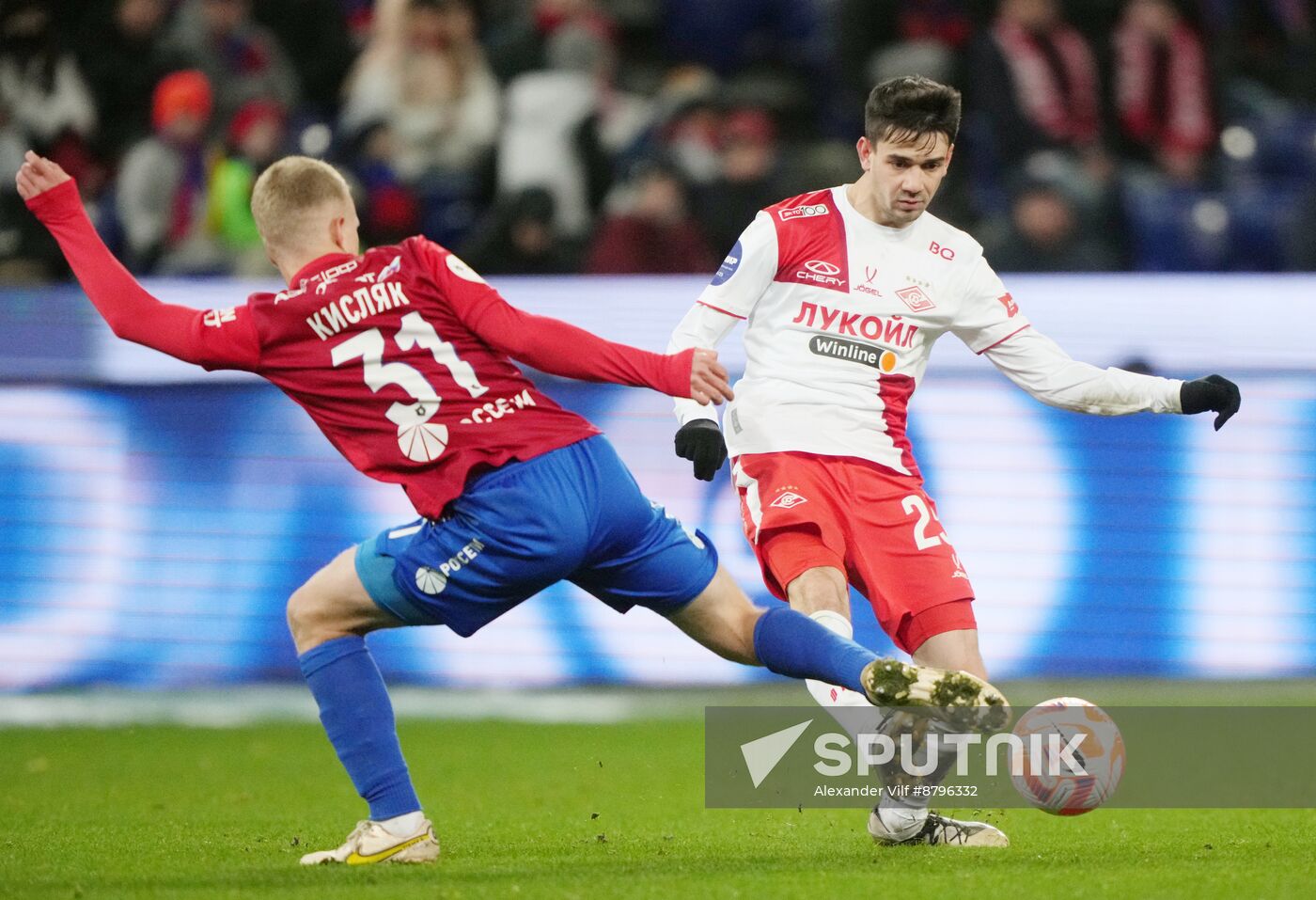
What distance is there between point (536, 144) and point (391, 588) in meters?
7.31

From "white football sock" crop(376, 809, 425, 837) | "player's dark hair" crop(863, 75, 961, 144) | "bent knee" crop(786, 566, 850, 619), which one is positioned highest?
"player's dark hair" crop(863, 75, 961, 144)

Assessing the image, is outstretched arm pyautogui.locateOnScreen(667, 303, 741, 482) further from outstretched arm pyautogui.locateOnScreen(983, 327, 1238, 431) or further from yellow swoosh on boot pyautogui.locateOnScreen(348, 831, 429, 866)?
yellow swoosh on boot pyautogui.locateOnScreen(348, 831, 429, 866)

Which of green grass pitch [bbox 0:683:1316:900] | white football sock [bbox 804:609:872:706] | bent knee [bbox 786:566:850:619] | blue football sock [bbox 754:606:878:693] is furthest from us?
bent knee [bbox 786:566:850:619]

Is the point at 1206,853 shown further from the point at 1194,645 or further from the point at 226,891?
the point at 1194,645

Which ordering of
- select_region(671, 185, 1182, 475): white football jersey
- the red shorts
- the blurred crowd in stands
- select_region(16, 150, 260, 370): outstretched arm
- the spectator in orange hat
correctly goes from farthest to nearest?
the spectator in orange hat < the blurred crowd in stands < select_region(671, 185, 1182, 475): white football jersey < the red shorts < select_region(16, 150, 260, 370): outstretched arm

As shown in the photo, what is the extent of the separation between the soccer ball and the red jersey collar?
91.5 inches

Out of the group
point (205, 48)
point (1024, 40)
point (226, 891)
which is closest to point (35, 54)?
point (205, 48)

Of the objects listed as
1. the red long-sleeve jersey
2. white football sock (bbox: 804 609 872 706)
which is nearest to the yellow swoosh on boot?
the red long-sleeve jersey

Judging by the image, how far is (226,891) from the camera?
4902 millimetres

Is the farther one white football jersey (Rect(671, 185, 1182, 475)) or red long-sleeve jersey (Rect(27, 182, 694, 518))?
white football jersey (Rect(671, 185, 1182, 475))

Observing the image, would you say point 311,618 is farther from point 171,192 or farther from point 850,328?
point 171,192

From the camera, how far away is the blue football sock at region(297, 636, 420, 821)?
5324 mm

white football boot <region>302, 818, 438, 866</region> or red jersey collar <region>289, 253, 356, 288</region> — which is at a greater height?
red jersey collar <region>289, 253, 356, 288</region>

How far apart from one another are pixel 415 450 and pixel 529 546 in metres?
0.41
